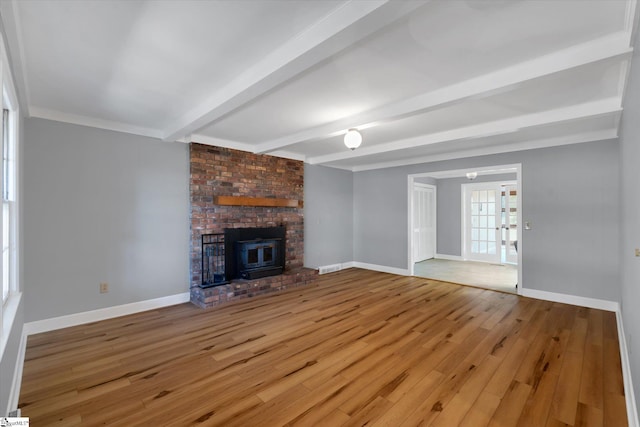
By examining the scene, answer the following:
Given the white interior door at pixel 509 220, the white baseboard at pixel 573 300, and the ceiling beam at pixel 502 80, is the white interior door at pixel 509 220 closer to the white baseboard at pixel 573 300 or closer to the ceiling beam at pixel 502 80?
the white baseboard at pixel 573 300

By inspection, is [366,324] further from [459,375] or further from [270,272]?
[270,272]

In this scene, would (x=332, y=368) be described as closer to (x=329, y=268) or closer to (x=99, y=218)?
(x=99, y=218)

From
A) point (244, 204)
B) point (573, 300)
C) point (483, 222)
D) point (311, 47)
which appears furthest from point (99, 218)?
point (483, 222)

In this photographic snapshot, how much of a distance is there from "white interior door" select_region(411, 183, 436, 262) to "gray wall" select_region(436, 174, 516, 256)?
0.57 feet

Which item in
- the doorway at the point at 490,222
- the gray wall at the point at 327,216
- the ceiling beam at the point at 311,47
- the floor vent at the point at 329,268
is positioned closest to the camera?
the ceiling beam at the point at 311,47

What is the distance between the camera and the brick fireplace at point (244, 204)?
4.43 meters

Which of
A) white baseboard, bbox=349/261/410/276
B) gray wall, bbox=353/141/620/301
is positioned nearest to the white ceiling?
gray wall, bbox=353/141/620/301

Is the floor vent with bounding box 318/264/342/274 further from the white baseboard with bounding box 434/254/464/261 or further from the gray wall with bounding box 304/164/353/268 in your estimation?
the white baseboard with bounding box 434/254/464/261

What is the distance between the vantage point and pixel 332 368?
252 centimetres

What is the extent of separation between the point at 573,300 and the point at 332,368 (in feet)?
13.2

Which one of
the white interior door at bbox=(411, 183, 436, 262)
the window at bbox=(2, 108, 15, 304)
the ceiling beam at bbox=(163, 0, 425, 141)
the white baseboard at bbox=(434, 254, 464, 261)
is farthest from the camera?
the white baseboard at bbox=(434, 254, 464, 261)

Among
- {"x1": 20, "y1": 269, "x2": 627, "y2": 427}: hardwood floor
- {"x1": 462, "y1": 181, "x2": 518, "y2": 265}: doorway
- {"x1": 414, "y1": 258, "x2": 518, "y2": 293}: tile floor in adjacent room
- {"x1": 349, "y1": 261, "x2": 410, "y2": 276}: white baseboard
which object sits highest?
{"x1": 462, "y1": 181, "x2": 518, "y2": 265}: doorway

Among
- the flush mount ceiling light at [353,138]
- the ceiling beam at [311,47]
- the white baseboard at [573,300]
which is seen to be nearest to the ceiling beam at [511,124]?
the flush mount ceiling light at [353,138]

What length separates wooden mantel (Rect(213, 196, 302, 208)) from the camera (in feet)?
15.2
